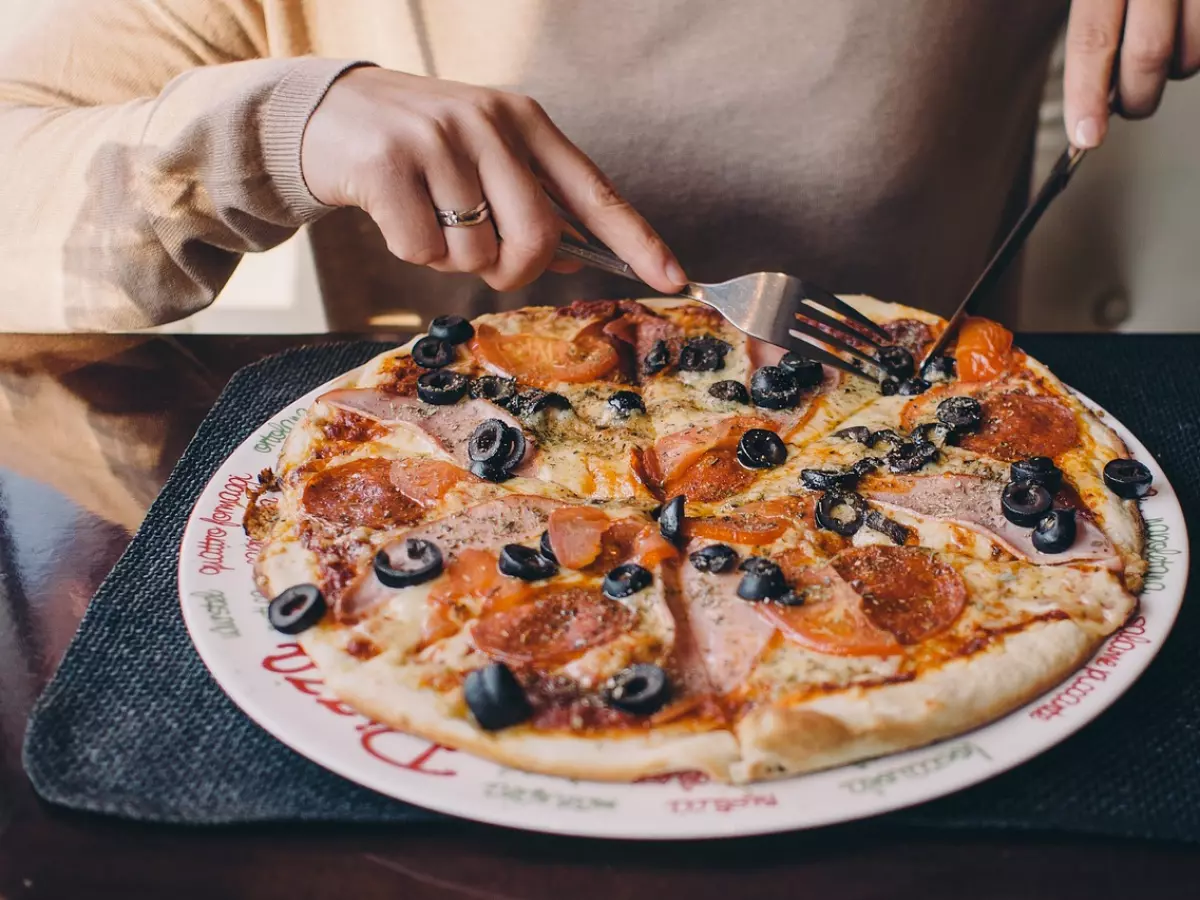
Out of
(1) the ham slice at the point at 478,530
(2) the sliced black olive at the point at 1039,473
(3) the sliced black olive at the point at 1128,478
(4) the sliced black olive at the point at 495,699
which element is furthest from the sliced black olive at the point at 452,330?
(3) the sliced black olive at the point at 1128,478

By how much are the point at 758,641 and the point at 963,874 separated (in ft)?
1.36

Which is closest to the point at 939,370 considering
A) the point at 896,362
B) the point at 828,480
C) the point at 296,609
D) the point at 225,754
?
the point at 896,362

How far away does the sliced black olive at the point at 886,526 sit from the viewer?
1800mm

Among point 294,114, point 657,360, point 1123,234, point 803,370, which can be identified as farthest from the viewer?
point 1123,234

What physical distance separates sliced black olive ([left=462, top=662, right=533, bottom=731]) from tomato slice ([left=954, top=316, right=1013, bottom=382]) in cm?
135

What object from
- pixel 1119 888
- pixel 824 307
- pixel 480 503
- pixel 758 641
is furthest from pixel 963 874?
pixel 824 307

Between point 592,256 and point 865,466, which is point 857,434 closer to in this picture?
point 865,466

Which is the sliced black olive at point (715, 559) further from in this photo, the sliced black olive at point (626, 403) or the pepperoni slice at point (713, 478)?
the sliced black olive at point (626, 403)

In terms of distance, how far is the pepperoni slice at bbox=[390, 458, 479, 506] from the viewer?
1.91m

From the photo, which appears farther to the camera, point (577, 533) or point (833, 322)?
point (833, 322)

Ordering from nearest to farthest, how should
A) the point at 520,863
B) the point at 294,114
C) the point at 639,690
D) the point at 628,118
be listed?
the point at 520,863
the point at 639,690
the point at 294,114
the point at 628,118

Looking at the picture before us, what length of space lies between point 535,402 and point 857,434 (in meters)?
0.65

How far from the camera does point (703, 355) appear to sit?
7.78ft

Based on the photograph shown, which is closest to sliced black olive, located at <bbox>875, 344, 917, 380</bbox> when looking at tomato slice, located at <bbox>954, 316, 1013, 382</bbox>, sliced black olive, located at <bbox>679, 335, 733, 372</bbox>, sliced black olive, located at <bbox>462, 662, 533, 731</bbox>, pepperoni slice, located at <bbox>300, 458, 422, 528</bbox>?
tomato slice, located at <bbox>954, 316, 1013, 382</bbox>
